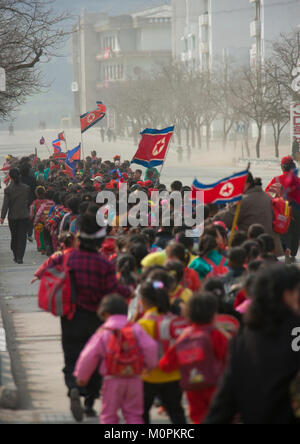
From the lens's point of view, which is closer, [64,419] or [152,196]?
[64,419]

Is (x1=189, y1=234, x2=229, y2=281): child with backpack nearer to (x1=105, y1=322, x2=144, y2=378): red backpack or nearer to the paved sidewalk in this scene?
the paved sidewalk

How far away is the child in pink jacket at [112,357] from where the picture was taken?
615cm

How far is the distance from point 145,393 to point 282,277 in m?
2.24

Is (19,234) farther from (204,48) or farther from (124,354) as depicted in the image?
(204,48)

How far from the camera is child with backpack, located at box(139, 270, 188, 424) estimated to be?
6.39 meters

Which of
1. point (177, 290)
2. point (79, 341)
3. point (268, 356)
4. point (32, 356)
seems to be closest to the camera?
point (268, 356)

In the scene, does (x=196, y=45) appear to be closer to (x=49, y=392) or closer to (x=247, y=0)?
(x=247, y=0)

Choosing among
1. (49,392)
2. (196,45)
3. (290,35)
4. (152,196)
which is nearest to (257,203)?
(152,196)

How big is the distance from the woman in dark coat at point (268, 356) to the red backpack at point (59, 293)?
2.93 metres

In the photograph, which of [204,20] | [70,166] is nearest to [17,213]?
[70,166]

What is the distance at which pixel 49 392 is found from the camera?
8.41 meters

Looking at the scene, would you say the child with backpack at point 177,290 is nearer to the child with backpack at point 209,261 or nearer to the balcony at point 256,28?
the child with backpack at point 209,261

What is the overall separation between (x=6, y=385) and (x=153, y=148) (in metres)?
11.1

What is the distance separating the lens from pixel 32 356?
9836 millimetres
